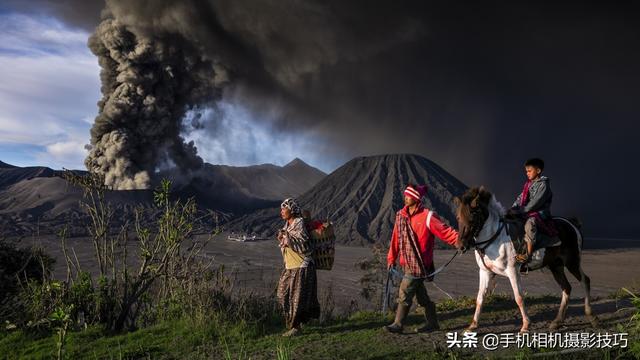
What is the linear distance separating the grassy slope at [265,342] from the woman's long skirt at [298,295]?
0.25m

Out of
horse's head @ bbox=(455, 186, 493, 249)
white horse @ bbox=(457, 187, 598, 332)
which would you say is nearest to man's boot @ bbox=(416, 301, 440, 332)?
white horse @ bbox=(457, 187, 598, 332)

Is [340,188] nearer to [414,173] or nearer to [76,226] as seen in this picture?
[414,173]

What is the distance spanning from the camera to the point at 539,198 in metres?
6.39

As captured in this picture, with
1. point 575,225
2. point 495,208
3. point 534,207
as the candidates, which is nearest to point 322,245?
point 495,208

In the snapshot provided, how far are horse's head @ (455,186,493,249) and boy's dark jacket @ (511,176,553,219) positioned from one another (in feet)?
2.47

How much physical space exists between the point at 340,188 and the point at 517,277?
76.8 m

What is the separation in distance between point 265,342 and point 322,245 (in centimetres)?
150

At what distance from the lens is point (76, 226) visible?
190ft

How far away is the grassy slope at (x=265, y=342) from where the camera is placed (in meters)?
5.74

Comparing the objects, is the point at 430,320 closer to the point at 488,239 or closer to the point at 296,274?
the point at 488,239

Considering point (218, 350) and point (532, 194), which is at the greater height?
point (532, 194)

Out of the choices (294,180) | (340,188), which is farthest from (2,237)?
(294,180)

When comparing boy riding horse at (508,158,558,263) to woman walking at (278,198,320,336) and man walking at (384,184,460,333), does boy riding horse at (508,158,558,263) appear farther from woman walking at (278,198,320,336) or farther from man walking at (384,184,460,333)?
woman walking at (278,198,320,336)

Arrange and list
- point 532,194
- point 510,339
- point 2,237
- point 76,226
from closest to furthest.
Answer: point 510,339 → point 532,194 → point 2,237 → point 76,226
